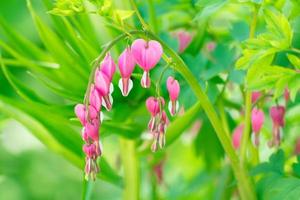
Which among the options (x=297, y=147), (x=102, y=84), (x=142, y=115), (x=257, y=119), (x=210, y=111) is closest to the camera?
(x=102, y=84)

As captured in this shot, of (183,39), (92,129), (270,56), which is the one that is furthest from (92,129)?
(183,39)

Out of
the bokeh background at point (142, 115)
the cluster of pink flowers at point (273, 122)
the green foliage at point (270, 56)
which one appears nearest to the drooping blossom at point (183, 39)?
the bokeh background at point (142, 115)

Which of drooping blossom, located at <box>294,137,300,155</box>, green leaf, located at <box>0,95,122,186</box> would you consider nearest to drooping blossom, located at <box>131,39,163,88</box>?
green leaf, located at <box>0,95,122,186</box>

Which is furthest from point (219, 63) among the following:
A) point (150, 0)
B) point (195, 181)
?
point (195, 181)

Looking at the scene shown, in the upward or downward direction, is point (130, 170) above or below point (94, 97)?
below

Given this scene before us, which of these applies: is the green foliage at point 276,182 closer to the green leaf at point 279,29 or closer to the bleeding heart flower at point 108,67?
the green leaf at point 279,29

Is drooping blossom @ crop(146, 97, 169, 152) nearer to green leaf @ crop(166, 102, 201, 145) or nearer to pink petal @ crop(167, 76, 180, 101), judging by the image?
pink petal @ crop(167, 76, 180, 101)

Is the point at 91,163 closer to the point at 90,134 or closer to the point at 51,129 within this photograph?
the point at 90,134
